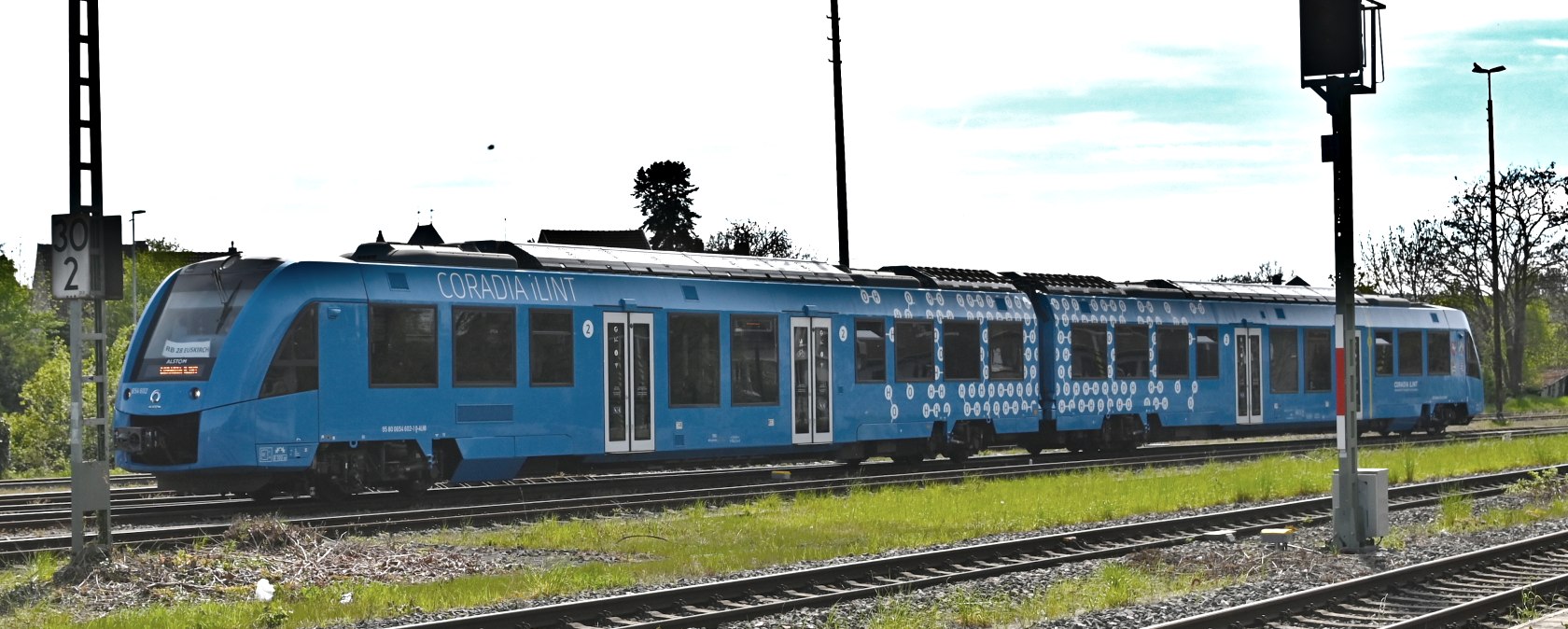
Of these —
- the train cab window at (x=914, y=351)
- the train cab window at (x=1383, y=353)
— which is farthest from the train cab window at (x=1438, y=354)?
the train cab window at (x=914, y=351)

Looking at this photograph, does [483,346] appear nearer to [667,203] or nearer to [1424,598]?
[1424,598]

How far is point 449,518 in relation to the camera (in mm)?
16906

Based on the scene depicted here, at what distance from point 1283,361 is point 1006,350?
7990 mm

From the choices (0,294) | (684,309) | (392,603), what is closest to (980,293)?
(684,309)

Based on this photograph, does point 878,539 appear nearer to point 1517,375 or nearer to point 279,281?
point 279,281

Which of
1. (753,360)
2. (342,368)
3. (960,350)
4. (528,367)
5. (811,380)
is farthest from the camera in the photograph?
(960,350)

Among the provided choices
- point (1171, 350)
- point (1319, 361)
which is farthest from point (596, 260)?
point (1319, 361)

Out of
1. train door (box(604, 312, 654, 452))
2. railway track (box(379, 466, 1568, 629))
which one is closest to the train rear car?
train door (box(604, 312, 654, 452))

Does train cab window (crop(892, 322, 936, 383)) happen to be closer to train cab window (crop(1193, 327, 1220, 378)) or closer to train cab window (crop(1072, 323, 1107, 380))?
train cab window (crop(1072, 323, 1107, 380))

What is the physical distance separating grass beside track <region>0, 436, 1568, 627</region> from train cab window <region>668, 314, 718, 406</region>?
270 cm

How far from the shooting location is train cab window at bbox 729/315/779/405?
74.5ft

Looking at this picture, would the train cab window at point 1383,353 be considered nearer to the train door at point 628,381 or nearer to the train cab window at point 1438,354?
the train cab window at point 1438,354

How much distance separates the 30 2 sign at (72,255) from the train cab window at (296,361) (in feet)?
14.8

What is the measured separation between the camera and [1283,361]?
107 feet
